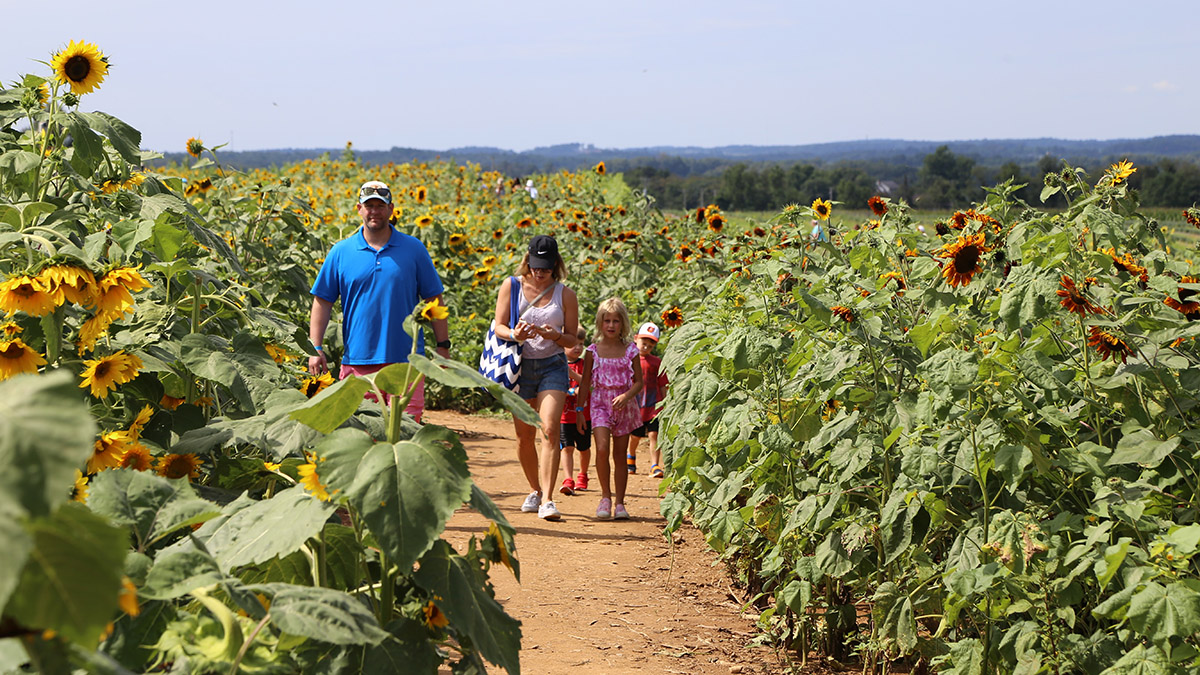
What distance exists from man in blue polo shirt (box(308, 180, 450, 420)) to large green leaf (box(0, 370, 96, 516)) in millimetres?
4477

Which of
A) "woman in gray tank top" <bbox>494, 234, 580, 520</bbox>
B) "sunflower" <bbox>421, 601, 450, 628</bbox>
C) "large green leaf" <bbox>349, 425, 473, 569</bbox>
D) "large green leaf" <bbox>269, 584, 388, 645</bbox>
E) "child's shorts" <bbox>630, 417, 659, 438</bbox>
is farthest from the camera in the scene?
"child's shorts" <bbox>630, 417, 659, 438</bbox>

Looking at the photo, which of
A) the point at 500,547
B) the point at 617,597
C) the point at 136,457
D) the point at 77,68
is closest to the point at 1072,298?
the point at 500,547

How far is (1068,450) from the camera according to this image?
2.92 metres

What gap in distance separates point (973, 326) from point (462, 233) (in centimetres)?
836

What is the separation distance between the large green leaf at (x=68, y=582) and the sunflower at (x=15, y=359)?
1.41 meters

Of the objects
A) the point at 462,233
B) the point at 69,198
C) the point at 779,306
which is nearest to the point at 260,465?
the point at 69,198

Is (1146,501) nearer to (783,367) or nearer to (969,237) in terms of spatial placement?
(969,237)

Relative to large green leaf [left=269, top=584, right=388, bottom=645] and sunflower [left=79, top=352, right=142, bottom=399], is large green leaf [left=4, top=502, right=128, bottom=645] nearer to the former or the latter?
large green leaf [left=269, top=584, right=388, bottom=645]

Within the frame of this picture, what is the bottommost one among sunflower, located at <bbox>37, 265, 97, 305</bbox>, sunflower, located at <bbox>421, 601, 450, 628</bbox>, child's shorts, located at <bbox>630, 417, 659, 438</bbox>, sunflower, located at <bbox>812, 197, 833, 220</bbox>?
child's shorts, located at <bbox>630, 417, 659, 438</bbox>

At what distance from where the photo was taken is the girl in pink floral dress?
657 centimetres

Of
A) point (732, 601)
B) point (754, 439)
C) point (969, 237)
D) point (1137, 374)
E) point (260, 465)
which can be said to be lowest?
point (732, 601)

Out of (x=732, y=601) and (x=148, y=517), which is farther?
(x=732, y=601)

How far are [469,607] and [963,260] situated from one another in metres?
2.23

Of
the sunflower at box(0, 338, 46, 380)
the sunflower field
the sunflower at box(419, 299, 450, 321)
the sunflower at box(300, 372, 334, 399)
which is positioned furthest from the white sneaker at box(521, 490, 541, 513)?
the sunflower at box(419, 299, 450, 321)
